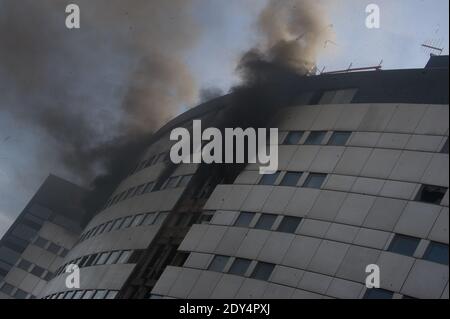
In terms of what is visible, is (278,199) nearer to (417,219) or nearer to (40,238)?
(417,219)

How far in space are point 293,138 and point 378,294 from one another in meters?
11.3

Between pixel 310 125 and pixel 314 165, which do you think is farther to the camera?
pixel 310 125

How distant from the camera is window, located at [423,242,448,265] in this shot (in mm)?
24281

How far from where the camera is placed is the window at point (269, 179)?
32100 millimetres

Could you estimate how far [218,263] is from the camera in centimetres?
3086

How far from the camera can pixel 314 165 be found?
31.0 m

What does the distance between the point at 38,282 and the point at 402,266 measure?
4690cm

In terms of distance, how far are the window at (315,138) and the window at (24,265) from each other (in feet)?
139

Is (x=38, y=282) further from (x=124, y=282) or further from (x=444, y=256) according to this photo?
(x=444, y=256)

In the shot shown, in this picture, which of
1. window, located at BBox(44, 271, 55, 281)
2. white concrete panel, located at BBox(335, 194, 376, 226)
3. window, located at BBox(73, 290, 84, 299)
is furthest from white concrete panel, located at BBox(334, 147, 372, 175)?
window, located at BBox(44, 271, 55, 281)

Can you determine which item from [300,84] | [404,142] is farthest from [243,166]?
[404,142]

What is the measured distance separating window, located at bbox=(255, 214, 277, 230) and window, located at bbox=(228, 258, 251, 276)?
1.94 meters

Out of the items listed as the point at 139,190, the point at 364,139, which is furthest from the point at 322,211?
the point at 139,190
